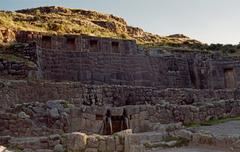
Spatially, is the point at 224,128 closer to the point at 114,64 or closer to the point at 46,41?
the point at 114,64

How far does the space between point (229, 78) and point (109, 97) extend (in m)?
15.8

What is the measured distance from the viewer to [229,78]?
3192cm

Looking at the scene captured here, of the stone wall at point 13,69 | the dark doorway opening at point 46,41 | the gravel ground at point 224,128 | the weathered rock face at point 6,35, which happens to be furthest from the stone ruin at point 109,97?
the gravel ground at point 224,128

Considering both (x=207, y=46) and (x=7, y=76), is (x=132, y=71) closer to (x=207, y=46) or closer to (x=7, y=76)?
(x=7, y=76)

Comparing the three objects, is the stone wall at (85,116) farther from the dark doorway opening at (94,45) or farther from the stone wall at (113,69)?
the dark doorway opening at (94,45)

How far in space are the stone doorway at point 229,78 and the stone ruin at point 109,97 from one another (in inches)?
2.8

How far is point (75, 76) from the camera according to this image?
23.9 metres

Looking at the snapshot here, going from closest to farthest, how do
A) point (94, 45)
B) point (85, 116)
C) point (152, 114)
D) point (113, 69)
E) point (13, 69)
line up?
point (85, 116) < point (152, 114) < point (13, 69) < point (113, 69) < point (94, 45)

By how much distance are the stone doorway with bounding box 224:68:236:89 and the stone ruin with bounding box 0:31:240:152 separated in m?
0.07

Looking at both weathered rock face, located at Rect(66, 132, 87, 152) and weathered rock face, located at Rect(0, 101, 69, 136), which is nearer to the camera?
weathered rock face, located at Rect(66, 132, 87, 152)

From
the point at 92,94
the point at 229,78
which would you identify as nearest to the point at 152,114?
the point at 92,94

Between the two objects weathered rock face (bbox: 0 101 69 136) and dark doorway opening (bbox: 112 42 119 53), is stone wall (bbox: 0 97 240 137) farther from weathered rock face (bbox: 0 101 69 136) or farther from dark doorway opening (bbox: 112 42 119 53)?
dark doorway opening (bbox: 112 42 119 53)

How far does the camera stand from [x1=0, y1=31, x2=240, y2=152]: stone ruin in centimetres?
1129

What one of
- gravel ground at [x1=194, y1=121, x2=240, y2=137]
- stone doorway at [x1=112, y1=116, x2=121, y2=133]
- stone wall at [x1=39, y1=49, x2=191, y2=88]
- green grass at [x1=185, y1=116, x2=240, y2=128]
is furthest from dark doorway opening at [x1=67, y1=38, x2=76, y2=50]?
gravel ground at [x1=194, y1=121, x2=240, y2=137]
